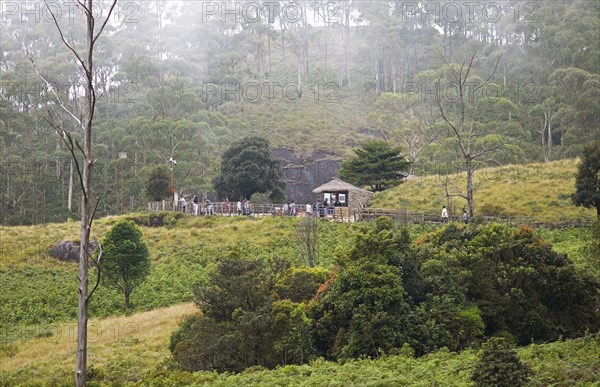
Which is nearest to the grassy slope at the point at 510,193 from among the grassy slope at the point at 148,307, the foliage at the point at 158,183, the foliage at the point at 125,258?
the grassy slope at the point at 148,307

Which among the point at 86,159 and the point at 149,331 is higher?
the point at 86,159

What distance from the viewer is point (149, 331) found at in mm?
23484

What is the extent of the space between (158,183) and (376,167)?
699 inches

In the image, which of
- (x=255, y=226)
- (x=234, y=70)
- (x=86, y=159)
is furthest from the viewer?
(x=234, y=70)

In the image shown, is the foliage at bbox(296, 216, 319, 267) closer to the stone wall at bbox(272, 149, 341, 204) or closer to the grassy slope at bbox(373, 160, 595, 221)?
the grassy slope at bbox(373, 160, 595, 221)

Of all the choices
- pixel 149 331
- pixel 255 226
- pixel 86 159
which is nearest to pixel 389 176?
pixel 255 226

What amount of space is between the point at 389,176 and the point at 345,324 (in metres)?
33.1

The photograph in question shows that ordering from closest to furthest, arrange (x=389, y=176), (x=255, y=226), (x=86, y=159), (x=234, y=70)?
(x=86, y=159) < (x=255, y=226) < (x=389, y=176) < (x=234, y=70)

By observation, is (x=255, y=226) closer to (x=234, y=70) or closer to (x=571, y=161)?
(x=571, y=161)

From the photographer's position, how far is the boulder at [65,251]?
36.7m

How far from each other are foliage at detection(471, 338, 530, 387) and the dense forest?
28.9 metres

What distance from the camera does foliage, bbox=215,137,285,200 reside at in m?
45.8

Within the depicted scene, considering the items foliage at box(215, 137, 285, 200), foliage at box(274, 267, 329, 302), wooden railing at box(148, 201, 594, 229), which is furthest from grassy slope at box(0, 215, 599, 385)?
foliage at box(215, 137, 285, 200)

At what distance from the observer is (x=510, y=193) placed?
41.4 metres
